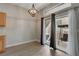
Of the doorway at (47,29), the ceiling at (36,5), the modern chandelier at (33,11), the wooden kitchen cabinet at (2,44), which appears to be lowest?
the wooden kitchen cabinet at (2,44)

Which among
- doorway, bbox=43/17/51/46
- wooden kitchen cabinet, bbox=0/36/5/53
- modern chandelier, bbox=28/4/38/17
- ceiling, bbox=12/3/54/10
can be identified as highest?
ceiling, bbox=12/3/54/10

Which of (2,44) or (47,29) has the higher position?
(47,29)

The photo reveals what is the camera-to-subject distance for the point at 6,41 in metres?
2.07

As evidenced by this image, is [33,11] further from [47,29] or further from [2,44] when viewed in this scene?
[2,44]

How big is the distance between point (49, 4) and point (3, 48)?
4.53ft

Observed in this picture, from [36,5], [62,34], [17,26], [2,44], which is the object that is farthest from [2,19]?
[62,34]

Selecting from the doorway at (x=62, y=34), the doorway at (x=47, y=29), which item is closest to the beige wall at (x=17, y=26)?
the doorway at (x=47, y=29)

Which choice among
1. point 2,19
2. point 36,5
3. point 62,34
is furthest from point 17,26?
point 62,34

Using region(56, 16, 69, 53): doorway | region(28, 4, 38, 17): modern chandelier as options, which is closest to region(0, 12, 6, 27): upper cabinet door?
region(28, 4, 38, 17): modern chandelier

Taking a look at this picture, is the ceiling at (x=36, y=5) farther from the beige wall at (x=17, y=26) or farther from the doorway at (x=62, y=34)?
the doorway at (x=62, y=34)

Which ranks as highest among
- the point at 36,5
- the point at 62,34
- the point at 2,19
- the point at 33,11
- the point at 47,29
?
the point at 36,5

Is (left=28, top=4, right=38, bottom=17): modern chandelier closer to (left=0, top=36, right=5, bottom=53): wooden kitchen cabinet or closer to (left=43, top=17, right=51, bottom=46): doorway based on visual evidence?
(left=43, top=17, right=51, bottom=46): doorway

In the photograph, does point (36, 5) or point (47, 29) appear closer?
point (36, 5)

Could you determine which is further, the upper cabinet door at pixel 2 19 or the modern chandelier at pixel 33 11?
the modern chandelier at pixel 33 11
